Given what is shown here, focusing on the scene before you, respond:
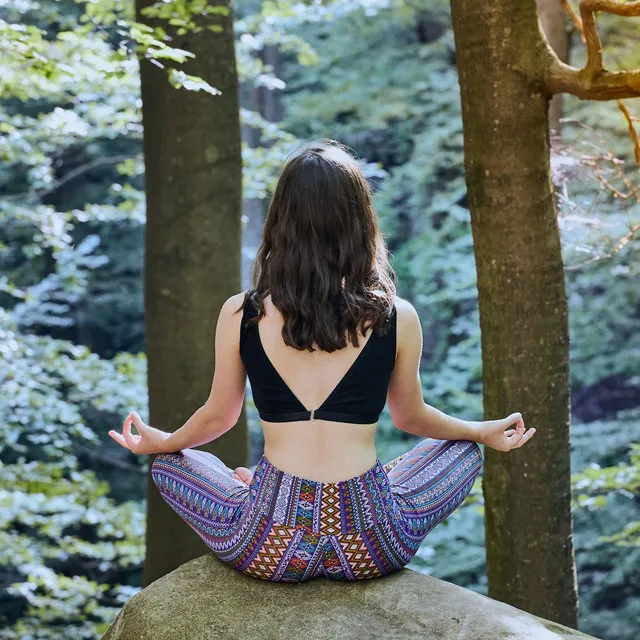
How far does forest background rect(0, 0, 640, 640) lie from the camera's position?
18.1ft

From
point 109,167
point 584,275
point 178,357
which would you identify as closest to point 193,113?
point 178,357

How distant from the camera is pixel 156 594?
2402mm

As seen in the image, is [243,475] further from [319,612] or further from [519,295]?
[519,295]

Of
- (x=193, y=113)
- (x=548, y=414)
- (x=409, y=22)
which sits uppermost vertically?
(x=409, y=22)

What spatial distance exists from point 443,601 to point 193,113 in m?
2.66

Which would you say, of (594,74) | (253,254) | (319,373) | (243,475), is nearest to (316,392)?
(319,373)

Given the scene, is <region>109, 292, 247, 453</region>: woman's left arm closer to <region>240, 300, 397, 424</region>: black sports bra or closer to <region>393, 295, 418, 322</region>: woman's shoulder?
<region>240, 300, 397, 424</region>: black sports bra

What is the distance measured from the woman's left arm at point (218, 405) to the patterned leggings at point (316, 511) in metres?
0.07

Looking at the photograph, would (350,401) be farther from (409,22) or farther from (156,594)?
(409,22)

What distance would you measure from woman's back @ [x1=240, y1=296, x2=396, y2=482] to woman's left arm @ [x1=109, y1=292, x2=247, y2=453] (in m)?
0.05

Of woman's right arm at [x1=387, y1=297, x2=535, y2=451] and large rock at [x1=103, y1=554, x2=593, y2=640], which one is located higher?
woman's right arm at [x1=387, y1=297, x2=535, y2=451]

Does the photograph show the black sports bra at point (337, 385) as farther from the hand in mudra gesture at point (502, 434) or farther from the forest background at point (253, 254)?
the forest background at point (253, 254)

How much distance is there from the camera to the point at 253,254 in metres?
9.41

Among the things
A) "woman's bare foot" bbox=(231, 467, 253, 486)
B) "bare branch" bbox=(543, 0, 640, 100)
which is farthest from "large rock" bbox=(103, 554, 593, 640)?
"bare branch" bbox=(543, 0, 640, 100)
